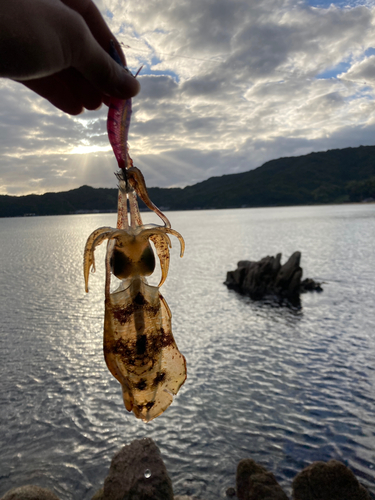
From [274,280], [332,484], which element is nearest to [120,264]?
[332,484]

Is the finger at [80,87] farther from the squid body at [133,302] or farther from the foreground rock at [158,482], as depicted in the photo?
the foreground rock at [158,482]

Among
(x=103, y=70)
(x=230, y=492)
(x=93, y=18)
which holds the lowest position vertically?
(x=230, y=492)

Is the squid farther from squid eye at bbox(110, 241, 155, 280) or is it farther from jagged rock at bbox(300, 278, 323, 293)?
jagged rock at bbox(300, 278, 323, 293)

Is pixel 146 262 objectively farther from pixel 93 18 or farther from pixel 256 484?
pixel 256 484

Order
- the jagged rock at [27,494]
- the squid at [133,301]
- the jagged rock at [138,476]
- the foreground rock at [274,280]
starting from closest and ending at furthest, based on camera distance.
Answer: the squid at [133,301], the jagged rock at [27,494], the jagged rock at [138,476], the foreground rock at [274,280]

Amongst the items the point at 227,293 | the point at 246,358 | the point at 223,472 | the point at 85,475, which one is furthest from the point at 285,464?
the point at 227,293

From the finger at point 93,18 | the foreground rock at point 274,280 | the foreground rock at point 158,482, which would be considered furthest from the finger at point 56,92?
the foreground rock at point 274,280
